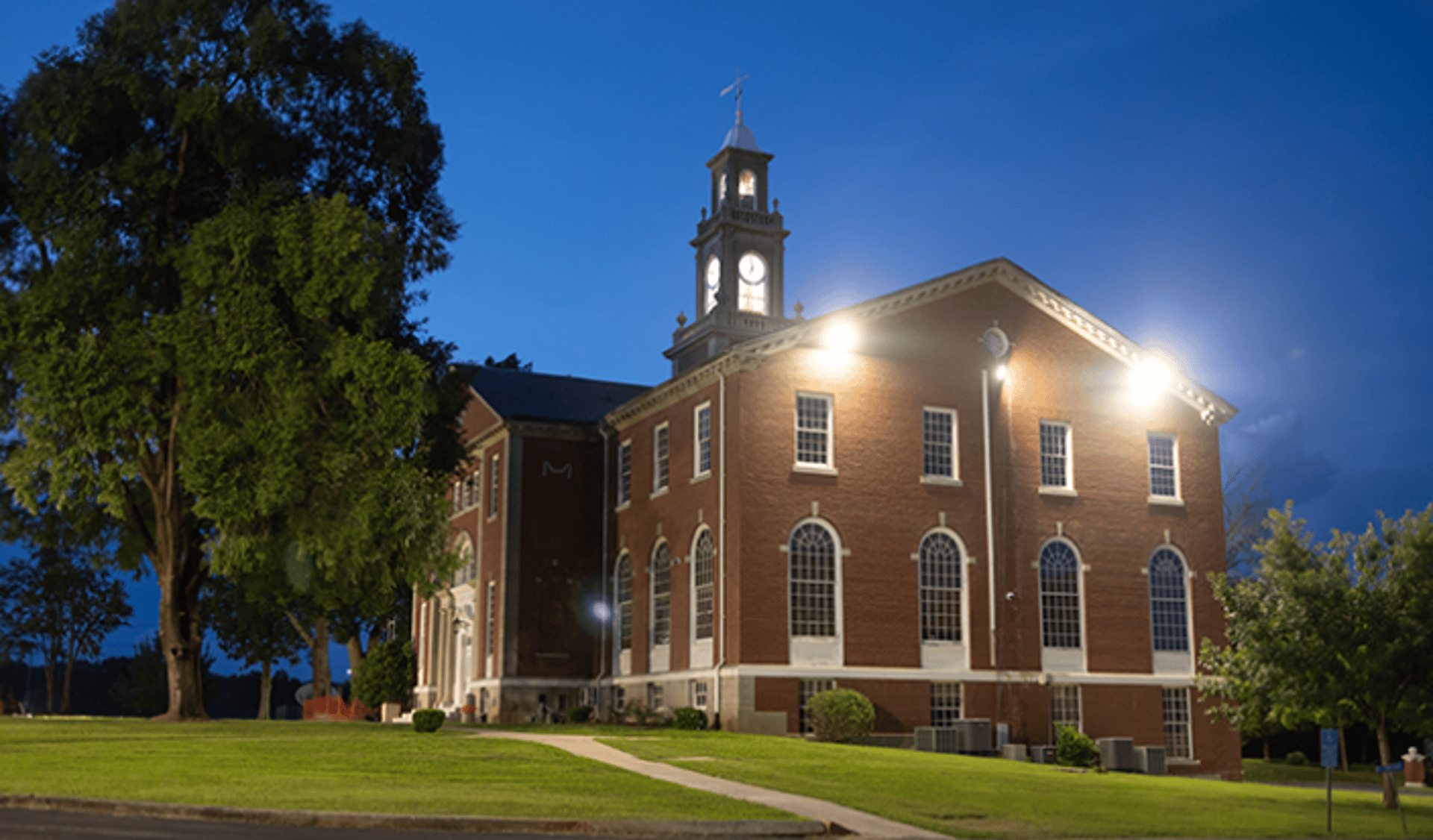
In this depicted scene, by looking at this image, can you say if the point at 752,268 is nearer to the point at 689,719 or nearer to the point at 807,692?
the point at 807,692

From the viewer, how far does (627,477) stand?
46250 millimetres

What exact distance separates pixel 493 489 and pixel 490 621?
469 centimetres

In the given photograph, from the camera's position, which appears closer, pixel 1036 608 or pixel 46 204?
pixel 46 204

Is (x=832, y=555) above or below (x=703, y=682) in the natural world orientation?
above

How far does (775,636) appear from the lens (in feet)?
122

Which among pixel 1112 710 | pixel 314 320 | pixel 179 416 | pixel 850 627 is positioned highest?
pixel 314 320

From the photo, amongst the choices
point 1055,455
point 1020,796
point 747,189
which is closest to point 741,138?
point 747,189

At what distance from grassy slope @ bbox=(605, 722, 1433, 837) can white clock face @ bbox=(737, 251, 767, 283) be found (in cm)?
2556

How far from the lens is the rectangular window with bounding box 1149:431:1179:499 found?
1732 inches

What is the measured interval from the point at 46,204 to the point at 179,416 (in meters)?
6.05

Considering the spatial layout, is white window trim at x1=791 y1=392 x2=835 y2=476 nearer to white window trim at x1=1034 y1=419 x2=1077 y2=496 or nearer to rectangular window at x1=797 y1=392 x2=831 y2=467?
rectangular window at x1=797 y1=392 x2=831 y2=467

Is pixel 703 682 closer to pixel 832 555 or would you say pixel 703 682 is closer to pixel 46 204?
pixel 832 555

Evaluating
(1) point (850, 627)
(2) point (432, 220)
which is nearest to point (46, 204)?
(2) point (432, 220)

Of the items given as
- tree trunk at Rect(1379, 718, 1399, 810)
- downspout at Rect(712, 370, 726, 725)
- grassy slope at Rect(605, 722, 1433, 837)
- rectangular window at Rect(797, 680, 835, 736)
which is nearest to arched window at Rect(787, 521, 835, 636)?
rectangular window at Rect(797, 680, 835, 736)
